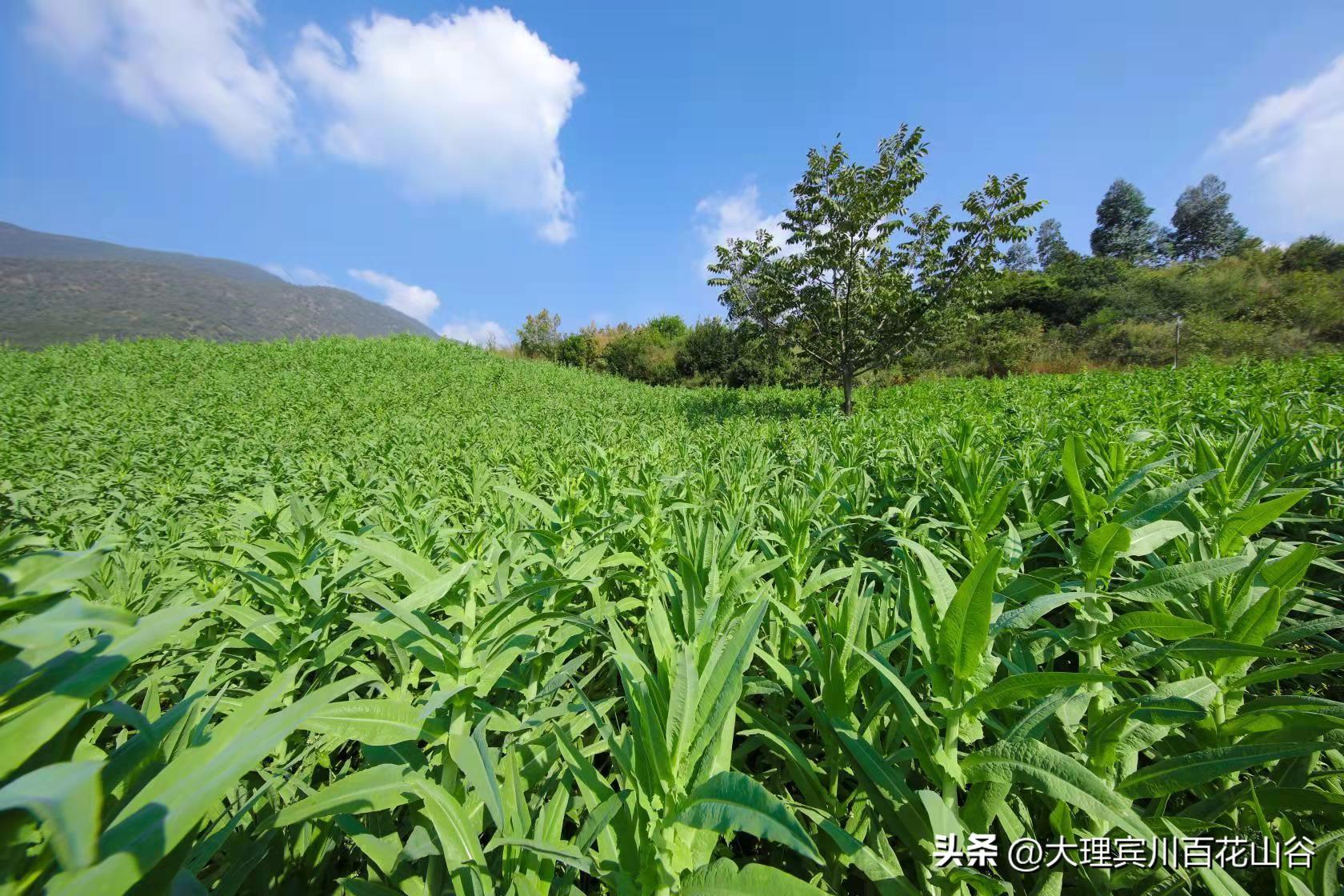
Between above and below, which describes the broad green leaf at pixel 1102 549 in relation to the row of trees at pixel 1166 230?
below

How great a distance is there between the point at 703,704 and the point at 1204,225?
233 feet

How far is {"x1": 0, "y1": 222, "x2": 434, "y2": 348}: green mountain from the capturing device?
20734 mm

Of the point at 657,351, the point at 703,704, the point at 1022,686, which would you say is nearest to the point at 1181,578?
the point at 1022,686

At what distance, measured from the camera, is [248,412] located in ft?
29.6

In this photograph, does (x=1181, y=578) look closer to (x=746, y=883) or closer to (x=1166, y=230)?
(x=746, y=883)

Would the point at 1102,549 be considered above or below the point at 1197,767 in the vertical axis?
above

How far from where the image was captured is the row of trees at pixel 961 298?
9555 mm

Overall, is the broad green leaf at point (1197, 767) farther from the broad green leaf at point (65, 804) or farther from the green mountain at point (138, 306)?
the green mountain at point (138, 306)

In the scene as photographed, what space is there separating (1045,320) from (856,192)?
33.0 meters

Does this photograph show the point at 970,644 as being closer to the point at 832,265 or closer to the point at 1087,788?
the point at 1087,788

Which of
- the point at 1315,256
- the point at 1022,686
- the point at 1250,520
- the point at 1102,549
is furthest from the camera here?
the point at 1315,256

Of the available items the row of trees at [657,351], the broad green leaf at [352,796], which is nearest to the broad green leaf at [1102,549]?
the broad green leaf at [352,796]

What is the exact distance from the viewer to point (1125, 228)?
46.6 meters

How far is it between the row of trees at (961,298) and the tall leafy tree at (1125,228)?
0.49 ft
